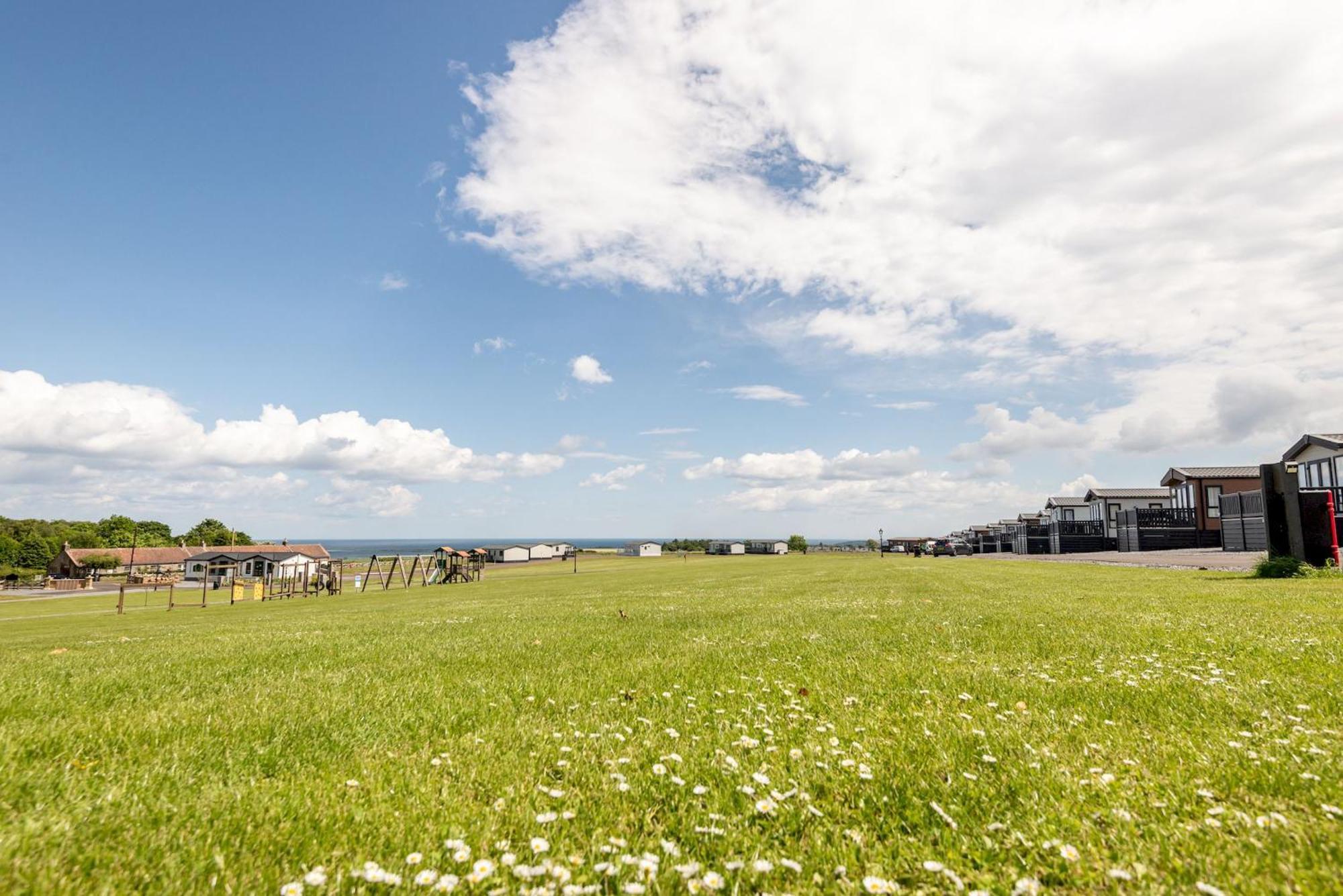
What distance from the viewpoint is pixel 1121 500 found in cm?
7631

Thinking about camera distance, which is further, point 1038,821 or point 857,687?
point 857,687

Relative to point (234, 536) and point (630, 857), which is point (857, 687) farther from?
point (234, 536)

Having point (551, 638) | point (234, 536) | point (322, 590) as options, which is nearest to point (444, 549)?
point (322, 590)

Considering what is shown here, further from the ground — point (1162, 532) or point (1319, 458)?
point (1319, 458)

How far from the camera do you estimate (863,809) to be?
13.6 ft

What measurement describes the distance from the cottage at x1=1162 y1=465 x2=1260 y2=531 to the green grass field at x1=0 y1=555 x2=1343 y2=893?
64.3 m

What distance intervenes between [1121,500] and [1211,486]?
16.4 meters

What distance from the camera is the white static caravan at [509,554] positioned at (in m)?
179

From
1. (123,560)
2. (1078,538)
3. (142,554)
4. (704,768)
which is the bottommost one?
(123,560)

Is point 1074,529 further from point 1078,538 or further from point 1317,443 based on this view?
point 1317,443

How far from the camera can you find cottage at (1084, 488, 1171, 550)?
74000 millimetres

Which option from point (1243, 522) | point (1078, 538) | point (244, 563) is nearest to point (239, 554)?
point (244, 563)

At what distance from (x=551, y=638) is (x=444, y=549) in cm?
6455

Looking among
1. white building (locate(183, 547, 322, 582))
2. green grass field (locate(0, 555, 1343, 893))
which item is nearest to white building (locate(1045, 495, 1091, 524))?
green grass field (locate(0, 555, 1343, 893))
